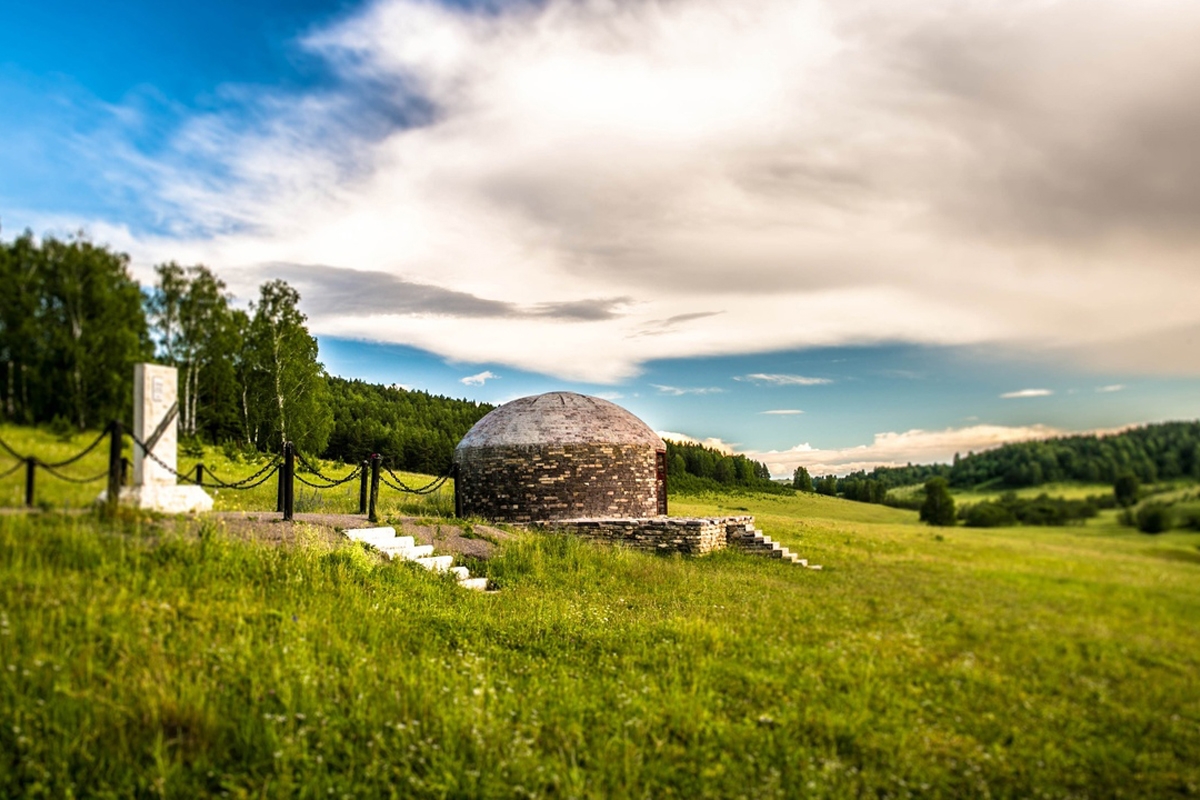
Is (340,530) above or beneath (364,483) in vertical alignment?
beneath

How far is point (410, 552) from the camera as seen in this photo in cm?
1288

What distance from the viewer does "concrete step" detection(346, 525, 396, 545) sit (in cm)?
1246

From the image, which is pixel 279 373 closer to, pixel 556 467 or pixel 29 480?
pixel 29 480

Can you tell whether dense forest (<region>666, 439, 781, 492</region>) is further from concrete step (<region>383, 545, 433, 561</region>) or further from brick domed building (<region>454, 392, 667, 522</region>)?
concrete step (<region>383, 545, 433, 561</region>)

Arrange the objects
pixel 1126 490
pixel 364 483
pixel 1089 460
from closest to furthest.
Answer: pixel 1126 490
pixel 1089 460
pixel 364 483

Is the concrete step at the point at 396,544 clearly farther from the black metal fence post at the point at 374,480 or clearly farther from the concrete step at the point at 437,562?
the black metal fence post at the point at 374,480

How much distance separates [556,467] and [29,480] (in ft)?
49.6

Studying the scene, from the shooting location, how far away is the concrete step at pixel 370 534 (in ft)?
40.9

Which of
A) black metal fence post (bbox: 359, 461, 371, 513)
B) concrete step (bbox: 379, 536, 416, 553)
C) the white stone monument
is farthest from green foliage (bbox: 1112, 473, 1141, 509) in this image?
black metal fence post (bbox: 359, 461, 371, 513)

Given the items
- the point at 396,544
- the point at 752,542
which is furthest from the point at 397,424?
the point at 396,544

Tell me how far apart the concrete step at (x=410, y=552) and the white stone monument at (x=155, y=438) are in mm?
5001

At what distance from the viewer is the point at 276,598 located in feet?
26.2

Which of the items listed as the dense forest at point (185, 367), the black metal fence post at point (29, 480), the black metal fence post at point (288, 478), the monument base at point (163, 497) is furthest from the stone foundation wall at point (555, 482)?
the black metal fence post at point (29, 480)

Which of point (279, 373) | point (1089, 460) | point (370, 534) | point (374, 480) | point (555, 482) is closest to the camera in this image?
point (1089, 460)
